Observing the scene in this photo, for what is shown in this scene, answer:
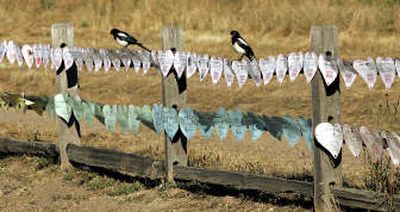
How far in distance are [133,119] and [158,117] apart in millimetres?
352

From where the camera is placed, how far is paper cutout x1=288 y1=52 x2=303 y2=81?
7.64 m

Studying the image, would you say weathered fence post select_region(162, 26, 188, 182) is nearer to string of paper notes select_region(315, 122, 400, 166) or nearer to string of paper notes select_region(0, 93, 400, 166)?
string of paper notes select_region(0, 93, 400, 166)

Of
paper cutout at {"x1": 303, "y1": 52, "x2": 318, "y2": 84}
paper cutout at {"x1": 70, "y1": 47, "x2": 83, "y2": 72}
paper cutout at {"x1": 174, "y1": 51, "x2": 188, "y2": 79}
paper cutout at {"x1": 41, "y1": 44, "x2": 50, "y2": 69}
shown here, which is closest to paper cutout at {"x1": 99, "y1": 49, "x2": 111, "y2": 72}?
paper cutout at {"x1": 70, "y1": 47, "x2": 83, "y2": 72}

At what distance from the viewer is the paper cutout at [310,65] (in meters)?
7.51

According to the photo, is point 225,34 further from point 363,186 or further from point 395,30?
point 363,186

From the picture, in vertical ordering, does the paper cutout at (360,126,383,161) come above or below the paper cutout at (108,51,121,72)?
below

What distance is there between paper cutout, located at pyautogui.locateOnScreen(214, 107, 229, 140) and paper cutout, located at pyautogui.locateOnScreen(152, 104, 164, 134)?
0.66 m

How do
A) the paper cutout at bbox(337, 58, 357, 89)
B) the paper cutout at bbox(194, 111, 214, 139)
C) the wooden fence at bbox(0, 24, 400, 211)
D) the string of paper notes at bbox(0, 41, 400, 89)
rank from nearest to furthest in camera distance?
the string of paper notes at bbox(0, 41, 400, 89), the paper cutout at bbox(337, 58, 357, 89), the wooden fence at bbox(0, 24, 400, 211), the paper cutout at bbox(194, 111, 214, 139)

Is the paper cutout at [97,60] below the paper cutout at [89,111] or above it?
above

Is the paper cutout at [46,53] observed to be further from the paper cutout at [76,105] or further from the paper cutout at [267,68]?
the paper cutout at [267,68]

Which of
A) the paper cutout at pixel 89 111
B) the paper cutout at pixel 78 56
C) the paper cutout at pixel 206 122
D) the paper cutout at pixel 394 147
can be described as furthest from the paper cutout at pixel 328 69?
the paper cutout at pixel 78 56

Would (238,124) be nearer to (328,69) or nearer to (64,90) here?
(328,69)

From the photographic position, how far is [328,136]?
24.3 ft

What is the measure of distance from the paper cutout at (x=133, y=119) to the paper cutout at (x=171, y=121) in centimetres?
43
